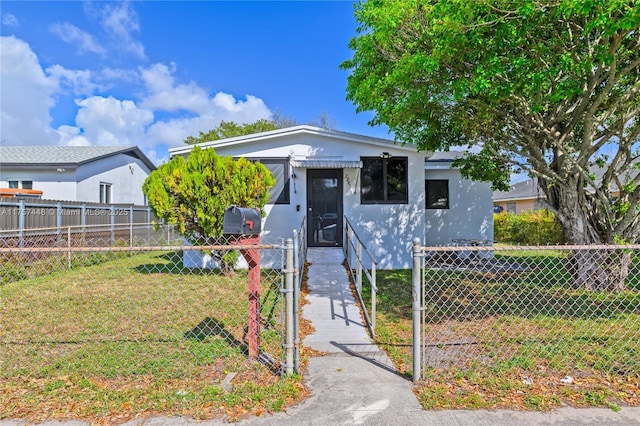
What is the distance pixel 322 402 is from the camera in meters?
2.91

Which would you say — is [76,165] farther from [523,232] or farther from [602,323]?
[523,232]

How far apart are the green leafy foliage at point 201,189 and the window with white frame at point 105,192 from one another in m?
11.9

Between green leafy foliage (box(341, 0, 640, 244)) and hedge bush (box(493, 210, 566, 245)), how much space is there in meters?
6.82

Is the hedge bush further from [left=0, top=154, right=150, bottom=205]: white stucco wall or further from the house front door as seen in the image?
[left=0, top=154, right=150, bottom=205]: white stucco wall

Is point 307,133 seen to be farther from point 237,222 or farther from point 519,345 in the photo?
point 519,345

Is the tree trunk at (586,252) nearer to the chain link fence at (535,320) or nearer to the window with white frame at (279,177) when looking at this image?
the chain link fence at (535,320)

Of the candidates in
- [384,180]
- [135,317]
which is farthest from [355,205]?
[135,317]

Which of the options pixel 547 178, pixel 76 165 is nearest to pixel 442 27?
pixel 547 178

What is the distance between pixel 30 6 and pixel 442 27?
10435mm

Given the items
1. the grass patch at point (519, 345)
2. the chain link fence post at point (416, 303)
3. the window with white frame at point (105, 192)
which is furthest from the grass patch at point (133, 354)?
the window with white frame at point (105, 192)

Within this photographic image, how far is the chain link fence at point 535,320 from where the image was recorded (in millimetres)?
3453

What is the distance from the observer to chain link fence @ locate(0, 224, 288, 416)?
345 centimetres

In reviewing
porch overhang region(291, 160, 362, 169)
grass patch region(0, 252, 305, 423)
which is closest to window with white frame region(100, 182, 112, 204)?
grass patch region(0, 252, 305, 423)

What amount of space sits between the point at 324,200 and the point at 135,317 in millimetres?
5496
